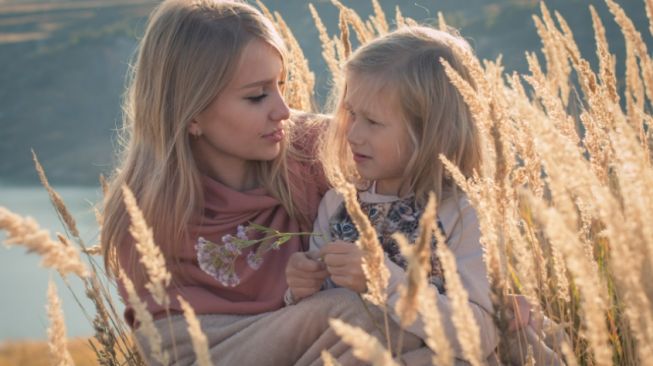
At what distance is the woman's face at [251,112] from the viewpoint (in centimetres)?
256

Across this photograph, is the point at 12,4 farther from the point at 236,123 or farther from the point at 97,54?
the point at 236,123

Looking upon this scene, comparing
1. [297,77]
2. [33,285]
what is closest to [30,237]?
[297,77]

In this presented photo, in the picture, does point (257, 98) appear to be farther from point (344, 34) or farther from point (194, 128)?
point (344, 34)

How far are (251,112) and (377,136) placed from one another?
18.1 inches

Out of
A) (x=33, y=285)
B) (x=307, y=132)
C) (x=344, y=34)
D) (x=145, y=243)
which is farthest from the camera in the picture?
(x=33, y=285)

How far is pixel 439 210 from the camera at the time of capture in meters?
2.29

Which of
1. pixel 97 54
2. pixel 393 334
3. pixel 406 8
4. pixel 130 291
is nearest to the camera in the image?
pixel 130 291

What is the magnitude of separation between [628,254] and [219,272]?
1771mm

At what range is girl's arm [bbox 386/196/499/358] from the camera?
2033 millimetres

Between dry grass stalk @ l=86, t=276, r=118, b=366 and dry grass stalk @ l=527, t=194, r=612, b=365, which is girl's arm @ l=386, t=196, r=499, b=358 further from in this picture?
dry grass stalk @ l=527, t=194, r=612, b=365

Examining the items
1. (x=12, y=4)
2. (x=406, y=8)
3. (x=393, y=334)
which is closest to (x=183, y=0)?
(x=393, y=334)

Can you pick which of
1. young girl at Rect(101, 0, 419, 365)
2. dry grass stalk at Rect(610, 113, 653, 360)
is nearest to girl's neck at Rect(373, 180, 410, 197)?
young girl at Rect(101, 0, 419, 365)

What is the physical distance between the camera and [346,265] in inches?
75.7

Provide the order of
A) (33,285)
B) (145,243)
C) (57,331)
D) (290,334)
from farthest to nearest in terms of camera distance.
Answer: (33,285) < (290,334) < (57,331) < (145,243)
